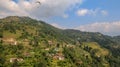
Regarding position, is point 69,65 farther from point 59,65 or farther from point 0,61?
point 0,61

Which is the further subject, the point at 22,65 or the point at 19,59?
the point at 19,59

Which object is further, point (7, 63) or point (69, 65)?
point (69, 65)

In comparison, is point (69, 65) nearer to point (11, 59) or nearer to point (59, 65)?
point (59, 65)

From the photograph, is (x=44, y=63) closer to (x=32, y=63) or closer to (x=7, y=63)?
(x=32, y=63)

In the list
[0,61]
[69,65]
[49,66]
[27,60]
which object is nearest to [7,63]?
[0,61]

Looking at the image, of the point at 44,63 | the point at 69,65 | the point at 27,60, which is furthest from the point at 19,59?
the point at 69,65

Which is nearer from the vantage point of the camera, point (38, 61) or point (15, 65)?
point (15, 65)

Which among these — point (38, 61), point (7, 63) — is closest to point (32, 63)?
point (38, 61)
